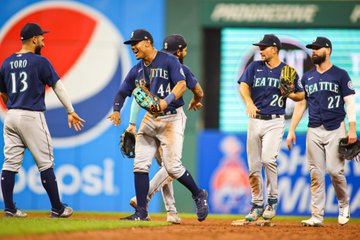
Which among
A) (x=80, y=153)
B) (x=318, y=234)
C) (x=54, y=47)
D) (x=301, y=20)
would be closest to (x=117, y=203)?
(x=80, y=153)

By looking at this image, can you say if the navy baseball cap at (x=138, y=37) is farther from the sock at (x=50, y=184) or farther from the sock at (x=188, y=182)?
the sock at (x=50, y=184)

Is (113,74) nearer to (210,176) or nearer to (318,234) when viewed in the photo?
(210,176)

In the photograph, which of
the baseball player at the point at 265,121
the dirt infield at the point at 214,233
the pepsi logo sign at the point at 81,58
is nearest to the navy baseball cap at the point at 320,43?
the baseball player at the point at 265,121

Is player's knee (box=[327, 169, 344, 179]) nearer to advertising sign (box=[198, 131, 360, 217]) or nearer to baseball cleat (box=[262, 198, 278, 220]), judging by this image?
baseball cleat (box=[262, 198, 278, 220])

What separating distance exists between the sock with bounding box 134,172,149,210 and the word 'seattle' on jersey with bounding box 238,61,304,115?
4.83 ft

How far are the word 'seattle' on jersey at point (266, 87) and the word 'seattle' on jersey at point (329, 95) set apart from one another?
0.29m

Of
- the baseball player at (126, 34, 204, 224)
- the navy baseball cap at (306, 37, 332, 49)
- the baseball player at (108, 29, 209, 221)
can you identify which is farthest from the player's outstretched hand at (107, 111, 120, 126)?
the navy baseball cap at (306, 37, 332, 49)

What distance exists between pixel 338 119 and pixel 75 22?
5.16m

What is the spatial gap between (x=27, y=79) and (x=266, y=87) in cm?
250

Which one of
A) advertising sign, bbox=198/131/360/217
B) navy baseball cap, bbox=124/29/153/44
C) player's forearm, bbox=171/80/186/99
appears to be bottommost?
advertising sign, bbox=198/131/360/217

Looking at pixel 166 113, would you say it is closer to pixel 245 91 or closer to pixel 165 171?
pixel 165 171

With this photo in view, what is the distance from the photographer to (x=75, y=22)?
1259 centimetres

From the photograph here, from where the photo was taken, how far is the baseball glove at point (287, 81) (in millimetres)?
8602

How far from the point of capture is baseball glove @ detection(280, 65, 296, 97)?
339 inches
